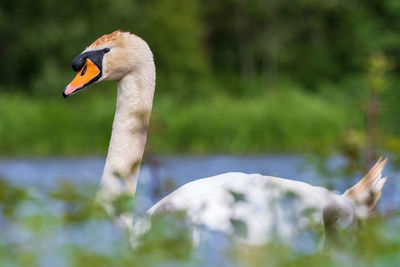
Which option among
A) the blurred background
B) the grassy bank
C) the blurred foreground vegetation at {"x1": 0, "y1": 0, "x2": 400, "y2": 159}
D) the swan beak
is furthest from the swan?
the grassy bank

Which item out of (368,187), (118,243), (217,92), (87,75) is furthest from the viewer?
(217,92)

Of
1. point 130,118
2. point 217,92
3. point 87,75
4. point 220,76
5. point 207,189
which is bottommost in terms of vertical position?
point 207,189

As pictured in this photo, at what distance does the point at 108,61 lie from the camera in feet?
14.9

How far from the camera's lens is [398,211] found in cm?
235

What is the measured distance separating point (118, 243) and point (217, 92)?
126 feet

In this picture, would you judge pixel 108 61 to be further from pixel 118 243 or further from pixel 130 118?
pixel 118 243

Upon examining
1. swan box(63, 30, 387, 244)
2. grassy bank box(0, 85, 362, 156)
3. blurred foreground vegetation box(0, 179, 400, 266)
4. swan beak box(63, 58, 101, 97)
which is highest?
grassy bank box(0, 85, 362, 156)

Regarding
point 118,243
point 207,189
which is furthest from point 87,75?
point 118,243

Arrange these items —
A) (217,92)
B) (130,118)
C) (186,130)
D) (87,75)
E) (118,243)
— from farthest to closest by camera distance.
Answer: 1. (217,92)
2. (186,130)
3. (87,75)
4. (130,118)
5. (118,243)

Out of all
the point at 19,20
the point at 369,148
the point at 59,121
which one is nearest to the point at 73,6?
the point at 19,20

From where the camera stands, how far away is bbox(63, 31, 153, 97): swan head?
14.9 feet

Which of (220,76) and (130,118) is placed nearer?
(130,118)

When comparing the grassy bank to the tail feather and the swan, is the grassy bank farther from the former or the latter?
the tail feather

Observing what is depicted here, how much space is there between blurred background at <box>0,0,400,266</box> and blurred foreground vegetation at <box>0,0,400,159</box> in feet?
0.14
